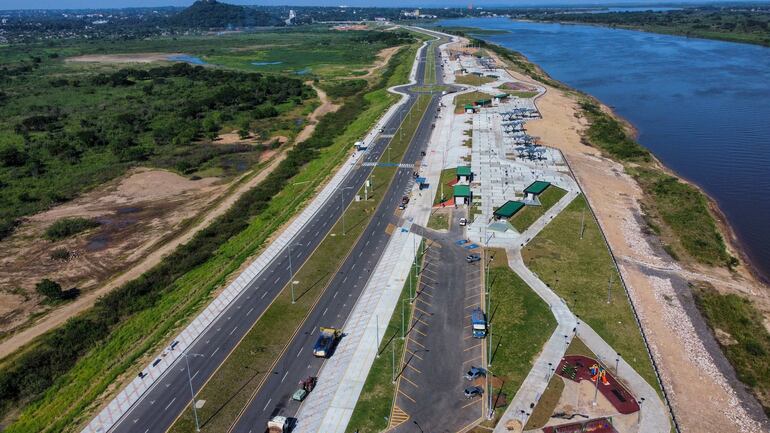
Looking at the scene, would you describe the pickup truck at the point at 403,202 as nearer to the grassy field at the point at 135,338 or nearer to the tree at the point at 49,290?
the grassy field at the point at 135,338

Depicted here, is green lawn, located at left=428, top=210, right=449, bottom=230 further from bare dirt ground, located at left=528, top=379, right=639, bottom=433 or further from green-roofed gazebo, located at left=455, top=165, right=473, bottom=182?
bare dirt ground, located at left=528, top=379, right=639, bottom=433

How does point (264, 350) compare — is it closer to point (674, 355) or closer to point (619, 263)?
point (674, 355)

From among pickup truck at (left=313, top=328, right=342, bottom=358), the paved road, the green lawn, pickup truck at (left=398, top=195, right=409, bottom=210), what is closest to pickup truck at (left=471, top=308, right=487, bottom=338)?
pickup truck at (left=313, top=328, right=342, bottom=358)

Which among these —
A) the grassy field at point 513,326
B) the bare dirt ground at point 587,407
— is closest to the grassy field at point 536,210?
the grassy field at point 513,326

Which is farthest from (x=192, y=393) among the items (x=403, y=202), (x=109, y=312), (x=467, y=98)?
(x=467, y=98)

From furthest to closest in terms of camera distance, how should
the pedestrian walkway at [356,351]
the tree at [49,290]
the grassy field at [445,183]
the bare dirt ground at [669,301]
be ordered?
1. the grassy field at [445,183]
2. the tree at [49,290]
3. the bare dirt ground at [669,301]
4. the pedestrian walkway at [356,351]

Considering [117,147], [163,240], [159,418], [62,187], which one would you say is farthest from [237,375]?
[117,147]

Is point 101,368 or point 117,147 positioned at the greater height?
point 117,147
